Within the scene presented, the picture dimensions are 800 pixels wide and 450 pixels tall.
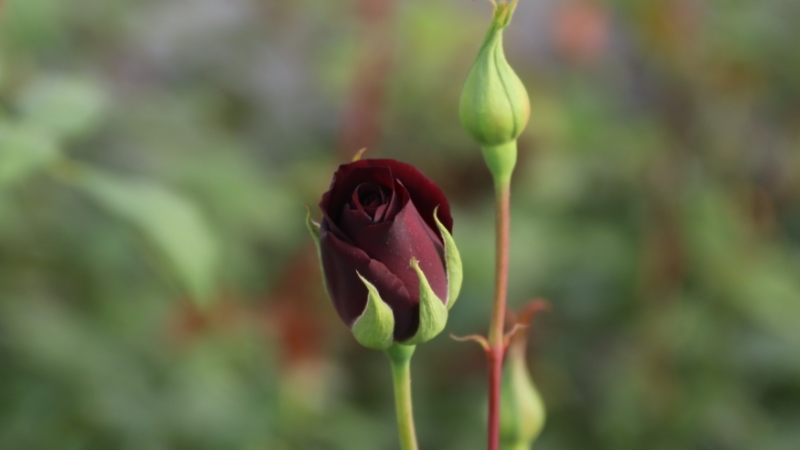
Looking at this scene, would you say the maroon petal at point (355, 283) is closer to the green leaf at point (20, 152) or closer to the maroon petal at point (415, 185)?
the maroon petal at point (415, 185)

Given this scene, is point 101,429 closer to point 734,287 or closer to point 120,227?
point 120,227

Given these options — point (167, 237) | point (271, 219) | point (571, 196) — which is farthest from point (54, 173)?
point (571, 196)

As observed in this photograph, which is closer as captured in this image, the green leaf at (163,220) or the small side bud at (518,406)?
the small side bud at (518,406)

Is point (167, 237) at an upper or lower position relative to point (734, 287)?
upper

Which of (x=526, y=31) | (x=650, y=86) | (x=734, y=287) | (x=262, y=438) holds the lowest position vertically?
(x=262, y=438)

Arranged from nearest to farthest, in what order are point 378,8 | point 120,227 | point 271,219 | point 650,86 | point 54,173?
point 54,173 → point 120,227 → point 271,219 → point 378,8 → point 650,86

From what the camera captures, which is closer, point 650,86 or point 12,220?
point 12,220

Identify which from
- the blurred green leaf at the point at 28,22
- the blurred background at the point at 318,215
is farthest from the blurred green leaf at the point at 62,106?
the blurred green leaf at the point at 28,22

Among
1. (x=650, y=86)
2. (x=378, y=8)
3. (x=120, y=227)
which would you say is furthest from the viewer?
(x=650, y=86)
